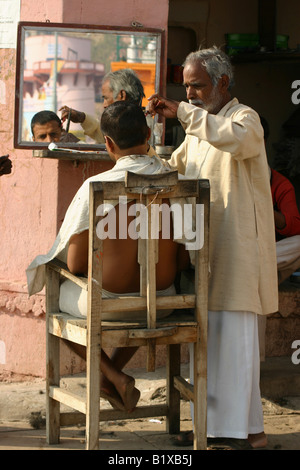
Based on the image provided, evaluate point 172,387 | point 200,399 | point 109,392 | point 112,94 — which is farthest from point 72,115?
point 200,399

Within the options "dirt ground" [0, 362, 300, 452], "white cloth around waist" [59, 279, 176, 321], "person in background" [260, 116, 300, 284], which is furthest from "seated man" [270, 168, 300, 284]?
"white cloth around waist" [59, 279, 176, 321]

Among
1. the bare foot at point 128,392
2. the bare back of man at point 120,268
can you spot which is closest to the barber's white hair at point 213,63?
the bare back of man at point 120,268

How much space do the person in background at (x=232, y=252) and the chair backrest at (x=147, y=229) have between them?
27 cm

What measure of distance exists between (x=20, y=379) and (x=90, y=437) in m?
1.73

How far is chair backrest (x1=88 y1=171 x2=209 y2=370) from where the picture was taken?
10.5ft

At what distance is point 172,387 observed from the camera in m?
3.97

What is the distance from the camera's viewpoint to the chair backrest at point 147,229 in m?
3.20

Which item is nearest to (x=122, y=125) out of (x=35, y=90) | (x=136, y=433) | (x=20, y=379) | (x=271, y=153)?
(x=35, y=90)

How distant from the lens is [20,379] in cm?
491

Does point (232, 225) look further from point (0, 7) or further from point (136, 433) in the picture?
point (0, 7)

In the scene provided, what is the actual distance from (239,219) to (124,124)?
682 millimetres

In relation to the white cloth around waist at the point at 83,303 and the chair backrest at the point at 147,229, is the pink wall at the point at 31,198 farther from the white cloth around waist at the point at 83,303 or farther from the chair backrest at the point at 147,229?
the chair backrest at the point at 147,229

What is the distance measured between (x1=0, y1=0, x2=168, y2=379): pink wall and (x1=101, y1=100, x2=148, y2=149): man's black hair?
1298 millimetres

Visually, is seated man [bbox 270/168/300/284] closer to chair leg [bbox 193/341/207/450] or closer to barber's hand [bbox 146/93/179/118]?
barber's hand [bbox 146/93/179/118]
